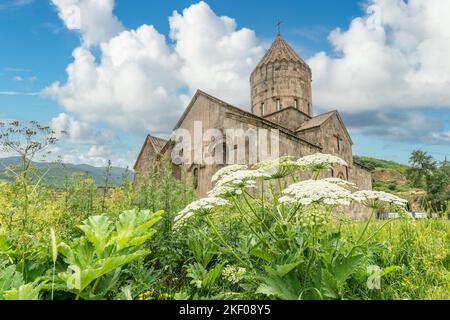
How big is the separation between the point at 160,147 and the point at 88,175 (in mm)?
20352

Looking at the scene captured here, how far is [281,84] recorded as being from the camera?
2814cm

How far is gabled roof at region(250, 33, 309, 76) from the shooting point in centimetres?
2894

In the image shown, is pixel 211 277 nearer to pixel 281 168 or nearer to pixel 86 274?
pixel 86 274

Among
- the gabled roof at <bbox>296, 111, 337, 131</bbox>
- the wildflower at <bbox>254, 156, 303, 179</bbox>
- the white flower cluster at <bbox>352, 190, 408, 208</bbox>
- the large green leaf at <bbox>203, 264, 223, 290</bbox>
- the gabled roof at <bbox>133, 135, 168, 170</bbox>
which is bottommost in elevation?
the large green leaf at <bbox>203, 264, 223, 290</bbox>

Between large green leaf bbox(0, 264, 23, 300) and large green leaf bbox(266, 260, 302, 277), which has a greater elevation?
large green leaf bbox(266, 260, 302, 277)

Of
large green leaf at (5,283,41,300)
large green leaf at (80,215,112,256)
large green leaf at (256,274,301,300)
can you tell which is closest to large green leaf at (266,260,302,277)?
large green leaf at (256,274,301,300)

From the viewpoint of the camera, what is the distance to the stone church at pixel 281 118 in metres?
19.7

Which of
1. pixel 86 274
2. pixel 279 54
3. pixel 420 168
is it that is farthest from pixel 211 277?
pixel 420 168

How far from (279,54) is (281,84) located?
3440mm

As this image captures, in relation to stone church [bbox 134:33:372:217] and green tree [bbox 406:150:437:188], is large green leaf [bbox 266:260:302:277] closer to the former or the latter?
stone church [bbox 134:33:372:217]

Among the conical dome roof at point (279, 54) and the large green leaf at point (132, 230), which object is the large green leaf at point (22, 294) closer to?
the large green leaf at point (132, 230)

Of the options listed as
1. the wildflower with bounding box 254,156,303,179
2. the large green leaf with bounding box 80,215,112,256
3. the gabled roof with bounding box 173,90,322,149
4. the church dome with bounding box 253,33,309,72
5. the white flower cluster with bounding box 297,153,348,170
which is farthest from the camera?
the church dome with bounding box 253,33,309,72

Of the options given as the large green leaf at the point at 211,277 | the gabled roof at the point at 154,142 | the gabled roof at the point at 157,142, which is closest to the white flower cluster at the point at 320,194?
the large green leaf at the point at 211,277

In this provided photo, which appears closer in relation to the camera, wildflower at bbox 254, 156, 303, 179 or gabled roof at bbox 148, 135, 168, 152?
wildflower at bbox 254, 156, 303, 179
